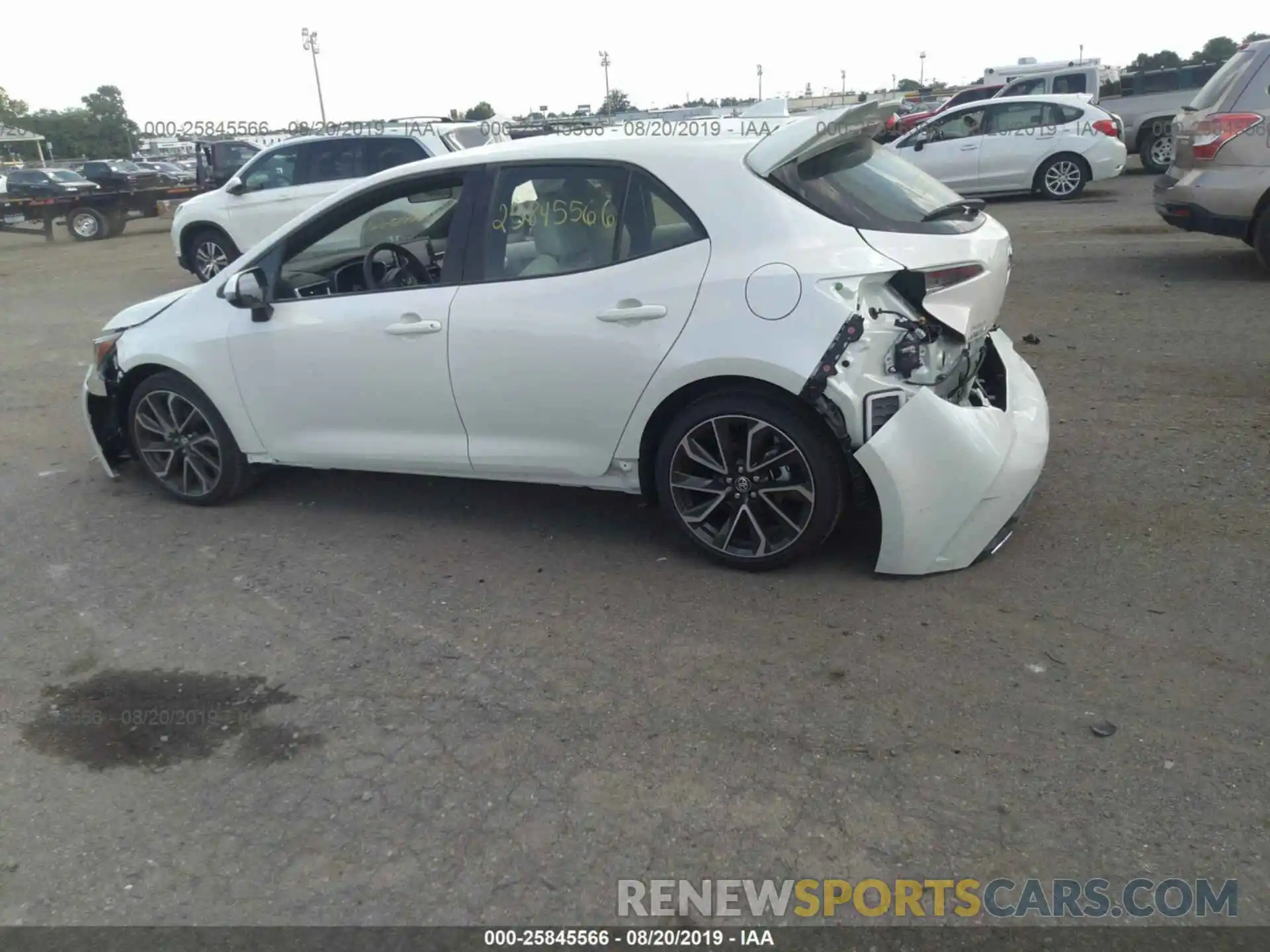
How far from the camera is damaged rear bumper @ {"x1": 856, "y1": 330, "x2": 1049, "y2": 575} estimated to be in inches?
156

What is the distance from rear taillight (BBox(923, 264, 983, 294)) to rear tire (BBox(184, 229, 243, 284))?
438 inches

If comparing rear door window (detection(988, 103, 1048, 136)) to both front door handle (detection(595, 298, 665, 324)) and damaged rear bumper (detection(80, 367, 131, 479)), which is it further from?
damaged rear bumper (detection(80, 367, 131, 479))

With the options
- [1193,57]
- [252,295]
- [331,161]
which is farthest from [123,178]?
[1193,57]

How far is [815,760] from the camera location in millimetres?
3146

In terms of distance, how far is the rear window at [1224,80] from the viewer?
8.84 m

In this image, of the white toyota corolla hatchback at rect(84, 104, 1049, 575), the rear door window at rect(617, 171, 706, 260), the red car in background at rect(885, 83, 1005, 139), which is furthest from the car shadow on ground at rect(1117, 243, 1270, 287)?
the red car in background at rect(885, 83, 1005, 139)

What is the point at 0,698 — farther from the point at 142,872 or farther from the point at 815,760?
the point at 815,760

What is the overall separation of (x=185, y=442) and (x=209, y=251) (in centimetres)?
884

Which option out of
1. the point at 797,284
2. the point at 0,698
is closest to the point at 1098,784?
the point at 797,284

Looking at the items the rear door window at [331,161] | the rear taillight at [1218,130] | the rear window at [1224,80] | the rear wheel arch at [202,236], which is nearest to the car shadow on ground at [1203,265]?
the rear taillight at [1218,130]

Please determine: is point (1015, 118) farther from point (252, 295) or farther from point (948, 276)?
point (252, 295)

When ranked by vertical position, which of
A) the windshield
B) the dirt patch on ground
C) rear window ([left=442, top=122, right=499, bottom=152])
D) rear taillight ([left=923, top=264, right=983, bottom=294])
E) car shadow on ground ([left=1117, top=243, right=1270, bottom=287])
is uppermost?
rear window ([left=442, top=122, right=499, bottom=152])

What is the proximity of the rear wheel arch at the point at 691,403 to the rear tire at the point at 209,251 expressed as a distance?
10368mm

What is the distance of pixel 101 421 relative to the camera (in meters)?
5.81
